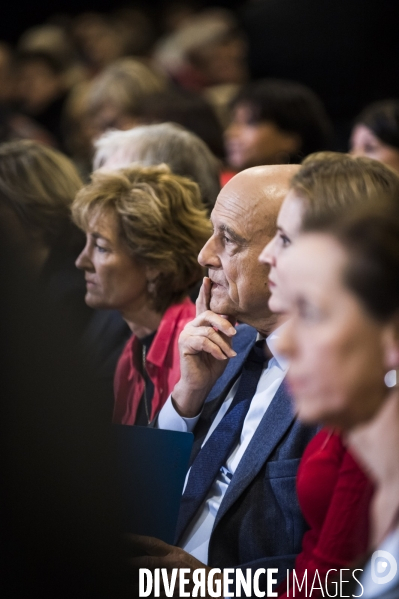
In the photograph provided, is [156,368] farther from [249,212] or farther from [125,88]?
[125,88]

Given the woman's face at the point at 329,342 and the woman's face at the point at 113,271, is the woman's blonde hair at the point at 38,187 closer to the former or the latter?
the woman's face at the point at 113,271

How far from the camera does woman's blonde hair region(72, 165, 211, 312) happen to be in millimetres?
2516

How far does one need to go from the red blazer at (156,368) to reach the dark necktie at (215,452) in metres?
0.34

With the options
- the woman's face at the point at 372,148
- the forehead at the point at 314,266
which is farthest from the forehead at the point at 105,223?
the forehead at the point at 314,266

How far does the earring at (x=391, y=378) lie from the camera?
114 centimetres

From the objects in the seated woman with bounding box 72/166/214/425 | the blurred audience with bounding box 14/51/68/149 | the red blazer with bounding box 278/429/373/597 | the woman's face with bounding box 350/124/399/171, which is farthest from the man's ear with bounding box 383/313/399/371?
the blurred audience with bounding box 14/51/68/149

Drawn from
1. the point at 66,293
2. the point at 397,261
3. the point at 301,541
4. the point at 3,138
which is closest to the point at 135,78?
the point at 3,138

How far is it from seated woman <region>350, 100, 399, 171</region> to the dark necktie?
5.73ft

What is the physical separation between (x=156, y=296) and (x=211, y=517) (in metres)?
0.84

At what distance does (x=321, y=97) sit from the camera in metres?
5.68

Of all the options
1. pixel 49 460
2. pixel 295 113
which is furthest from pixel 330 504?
pixel 295 113

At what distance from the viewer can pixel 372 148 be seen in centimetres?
357

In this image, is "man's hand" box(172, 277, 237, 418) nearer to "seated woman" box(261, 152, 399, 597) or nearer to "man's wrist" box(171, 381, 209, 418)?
"man's wrist" box(171, 381, 209, 418)

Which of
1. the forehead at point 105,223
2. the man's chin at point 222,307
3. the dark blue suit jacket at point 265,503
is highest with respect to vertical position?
the forehead at point 105,223
